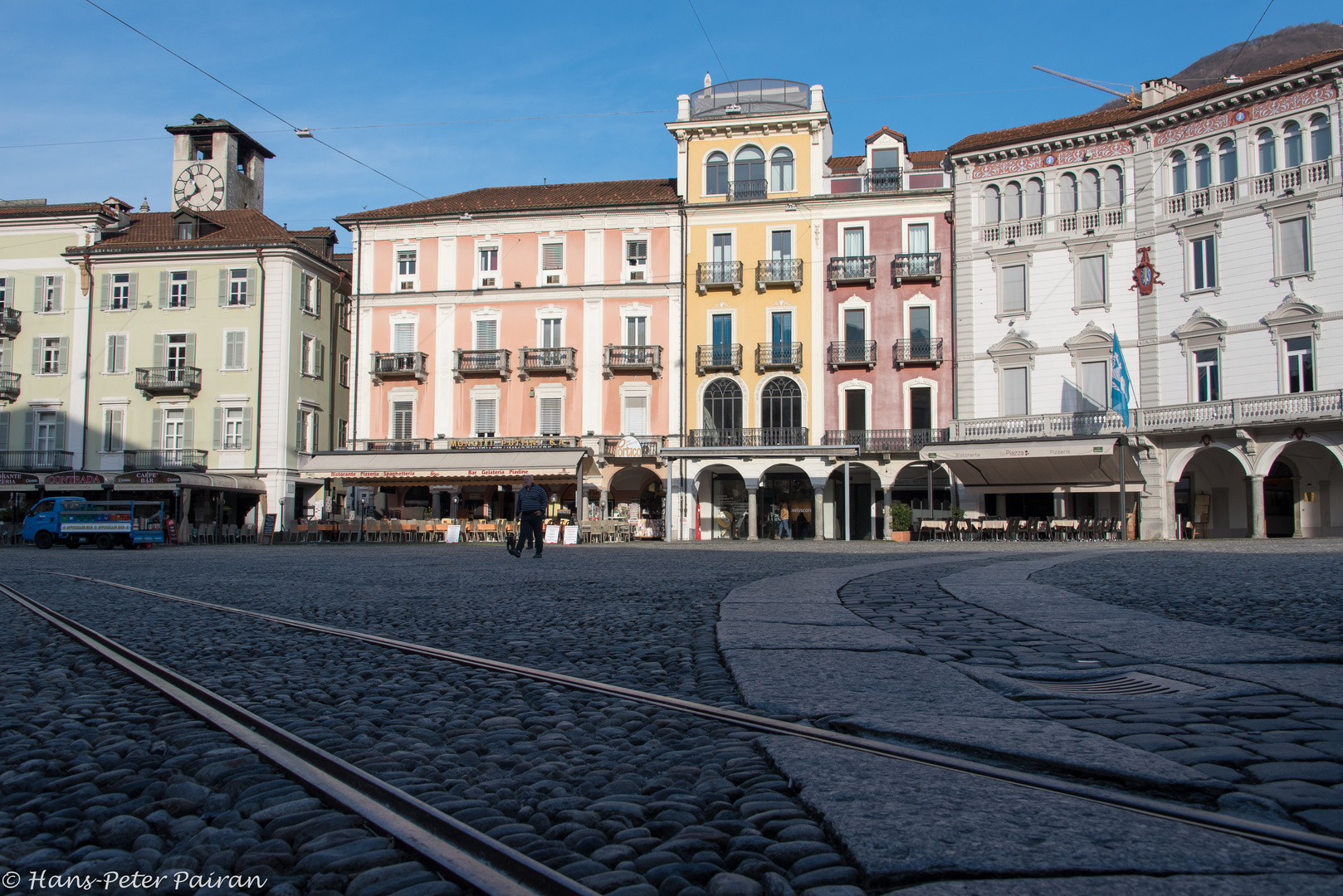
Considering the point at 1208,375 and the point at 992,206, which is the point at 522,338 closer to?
the point at 992,206

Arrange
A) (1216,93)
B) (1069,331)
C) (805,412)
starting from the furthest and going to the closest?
(805,412) < (1069,331) < (1216,93)

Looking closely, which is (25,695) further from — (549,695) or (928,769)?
(928,769)

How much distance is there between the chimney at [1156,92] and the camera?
32.8 m

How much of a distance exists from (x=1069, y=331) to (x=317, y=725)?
31771mm

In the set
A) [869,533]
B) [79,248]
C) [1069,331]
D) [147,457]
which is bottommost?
[869,533]

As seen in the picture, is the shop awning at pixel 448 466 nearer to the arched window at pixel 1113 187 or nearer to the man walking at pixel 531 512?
the man walking at pixel 531 512

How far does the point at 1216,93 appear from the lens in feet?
94.1

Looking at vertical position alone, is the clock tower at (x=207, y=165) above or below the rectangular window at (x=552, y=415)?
above

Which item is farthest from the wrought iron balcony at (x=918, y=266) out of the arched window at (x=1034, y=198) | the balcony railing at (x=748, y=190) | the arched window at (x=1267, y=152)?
the arched window at (x=1267, y=152)

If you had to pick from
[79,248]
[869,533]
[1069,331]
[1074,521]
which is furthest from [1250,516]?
[79,248]

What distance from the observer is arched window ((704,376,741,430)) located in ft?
116

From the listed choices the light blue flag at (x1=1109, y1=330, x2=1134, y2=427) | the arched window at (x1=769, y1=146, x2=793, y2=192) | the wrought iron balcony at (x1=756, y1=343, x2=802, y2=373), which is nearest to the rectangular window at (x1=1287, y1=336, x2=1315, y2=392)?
the light blue flag at (x1=1109, y1=330, x2=1134, y2=427)

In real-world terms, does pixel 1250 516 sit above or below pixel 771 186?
below

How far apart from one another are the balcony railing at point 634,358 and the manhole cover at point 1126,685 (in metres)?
31.3
